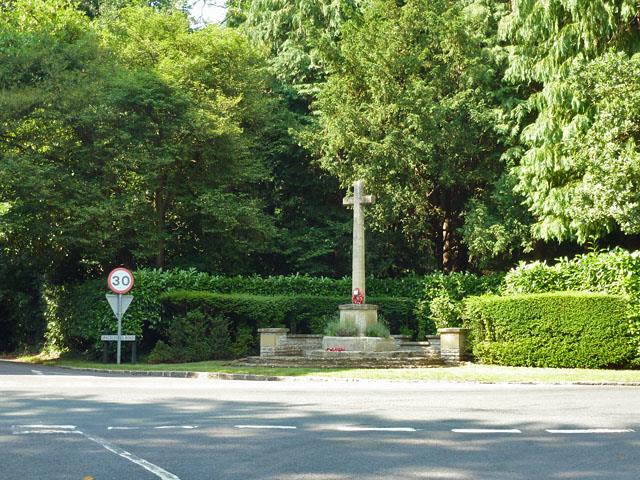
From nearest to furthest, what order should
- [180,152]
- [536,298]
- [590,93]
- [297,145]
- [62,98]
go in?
[536,298], [590,93], [62,98], [180,152], [297,145]

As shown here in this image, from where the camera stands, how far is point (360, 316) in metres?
31.9

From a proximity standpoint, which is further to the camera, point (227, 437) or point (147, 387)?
point (147, 387)

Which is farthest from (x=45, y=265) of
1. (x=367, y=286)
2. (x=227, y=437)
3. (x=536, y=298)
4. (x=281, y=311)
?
(x=227, y=437)

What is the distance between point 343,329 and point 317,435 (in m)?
20.5

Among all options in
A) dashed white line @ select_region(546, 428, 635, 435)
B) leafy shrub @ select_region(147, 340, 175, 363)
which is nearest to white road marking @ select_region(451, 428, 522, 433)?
dashed white line @ select_region(546, 428, 635, 435)

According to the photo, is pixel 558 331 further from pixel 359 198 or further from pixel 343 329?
pixel 359 198

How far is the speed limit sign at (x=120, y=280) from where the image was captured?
30938 mm

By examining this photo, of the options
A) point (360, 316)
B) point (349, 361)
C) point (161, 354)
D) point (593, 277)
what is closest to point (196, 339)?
point (161, 354)

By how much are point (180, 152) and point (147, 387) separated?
19.9 meters

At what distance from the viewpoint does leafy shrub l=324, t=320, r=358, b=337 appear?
104ft

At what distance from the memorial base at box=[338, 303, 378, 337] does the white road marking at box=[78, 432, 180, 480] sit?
2070cm

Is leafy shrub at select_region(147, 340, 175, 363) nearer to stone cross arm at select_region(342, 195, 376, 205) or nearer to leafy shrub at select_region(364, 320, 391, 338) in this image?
leafy shrub at select_region(364, 320, 391, 338)

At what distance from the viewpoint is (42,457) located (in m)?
9.59

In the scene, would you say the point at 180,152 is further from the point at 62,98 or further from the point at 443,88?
the point at 443,88
